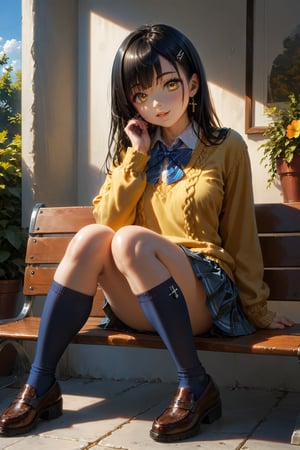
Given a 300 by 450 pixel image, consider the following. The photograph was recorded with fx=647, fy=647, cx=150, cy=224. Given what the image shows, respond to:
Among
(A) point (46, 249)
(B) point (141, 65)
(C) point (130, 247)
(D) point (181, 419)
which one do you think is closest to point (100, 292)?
(A) point (46, 249)

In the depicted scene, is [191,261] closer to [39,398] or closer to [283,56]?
[39,398]

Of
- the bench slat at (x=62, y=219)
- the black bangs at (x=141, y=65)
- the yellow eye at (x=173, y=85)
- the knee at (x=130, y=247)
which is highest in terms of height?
the black bangs at (x=141, y=65)

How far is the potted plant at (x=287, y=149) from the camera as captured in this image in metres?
2.74

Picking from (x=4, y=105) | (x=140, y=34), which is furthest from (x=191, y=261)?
(x=4, y=105)

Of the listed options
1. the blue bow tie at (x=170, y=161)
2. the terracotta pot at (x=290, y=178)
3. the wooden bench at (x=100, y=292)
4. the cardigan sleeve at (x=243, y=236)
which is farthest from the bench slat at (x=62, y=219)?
the terracotta pot at (x=290, y=178)

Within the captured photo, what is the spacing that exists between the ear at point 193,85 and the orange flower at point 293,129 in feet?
1.68

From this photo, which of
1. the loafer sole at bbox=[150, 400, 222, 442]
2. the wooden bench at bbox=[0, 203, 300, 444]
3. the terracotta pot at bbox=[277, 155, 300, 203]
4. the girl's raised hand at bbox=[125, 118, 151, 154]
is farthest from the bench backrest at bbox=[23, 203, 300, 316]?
the loafer sole at bbox=[150, 400, 222, 442]

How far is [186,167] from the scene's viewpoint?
243cm

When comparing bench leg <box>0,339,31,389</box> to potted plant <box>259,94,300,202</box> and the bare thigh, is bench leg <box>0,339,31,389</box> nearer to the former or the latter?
the bare thigh

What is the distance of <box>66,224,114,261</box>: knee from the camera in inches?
86.0

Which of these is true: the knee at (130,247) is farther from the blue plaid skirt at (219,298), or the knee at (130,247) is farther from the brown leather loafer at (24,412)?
the brown leather loafer at (24,412)

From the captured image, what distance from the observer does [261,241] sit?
2.65m

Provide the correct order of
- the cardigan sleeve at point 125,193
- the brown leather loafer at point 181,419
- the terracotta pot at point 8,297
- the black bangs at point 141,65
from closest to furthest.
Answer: the brown leather loafer at point 181,419, the black bangs at point 141,65, the cardigan sleeve at point 125,193, the terracotta pot at point 8,297

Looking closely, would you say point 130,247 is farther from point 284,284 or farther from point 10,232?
point 10,232
